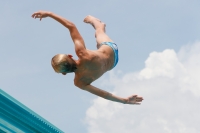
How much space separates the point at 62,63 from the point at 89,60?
0.60 meters

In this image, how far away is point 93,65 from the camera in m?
6.86

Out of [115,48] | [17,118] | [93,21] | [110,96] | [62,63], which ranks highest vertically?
[93,21]

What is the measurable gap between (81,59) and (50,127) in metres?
1.81

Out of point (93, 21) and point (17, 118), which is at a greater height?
point (93, 21)

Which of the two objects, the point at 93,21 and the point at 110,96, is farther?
the point at 93,21

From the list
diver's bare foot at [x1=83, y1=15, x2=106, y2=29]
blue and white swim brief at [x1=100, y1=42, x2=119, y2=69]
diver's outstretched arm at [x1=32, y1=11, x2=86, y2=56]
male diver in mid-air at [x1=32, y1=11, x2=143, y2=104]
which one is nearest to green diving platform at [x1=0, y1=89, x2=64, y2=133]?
male diver in mid-air at [x1=32, y1=11, x2=143, y2=104]

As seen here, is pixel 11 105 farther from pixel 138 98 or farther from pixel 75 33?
pixel 138 98

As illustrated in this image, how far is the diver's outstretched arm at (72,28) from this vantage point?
6.60m

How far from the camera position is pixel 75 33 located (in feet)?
21.9

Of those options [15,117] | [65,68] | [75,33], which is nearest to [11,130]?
[15,117]

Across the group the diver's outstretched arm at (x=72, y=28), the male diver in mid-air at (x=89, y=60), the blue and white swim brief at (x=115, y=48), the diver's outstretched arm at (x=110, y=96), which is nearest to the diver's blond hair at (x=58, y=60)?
the male diver in mid-air at (x=89, y=60)

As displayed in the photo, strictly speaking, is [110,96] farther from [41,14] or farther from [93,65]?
[41,14]

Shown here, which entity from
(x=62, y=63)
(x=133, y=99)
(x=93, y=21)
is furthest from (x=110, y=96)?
(x=93, y=21)

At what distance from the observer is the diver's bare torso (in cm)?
675
